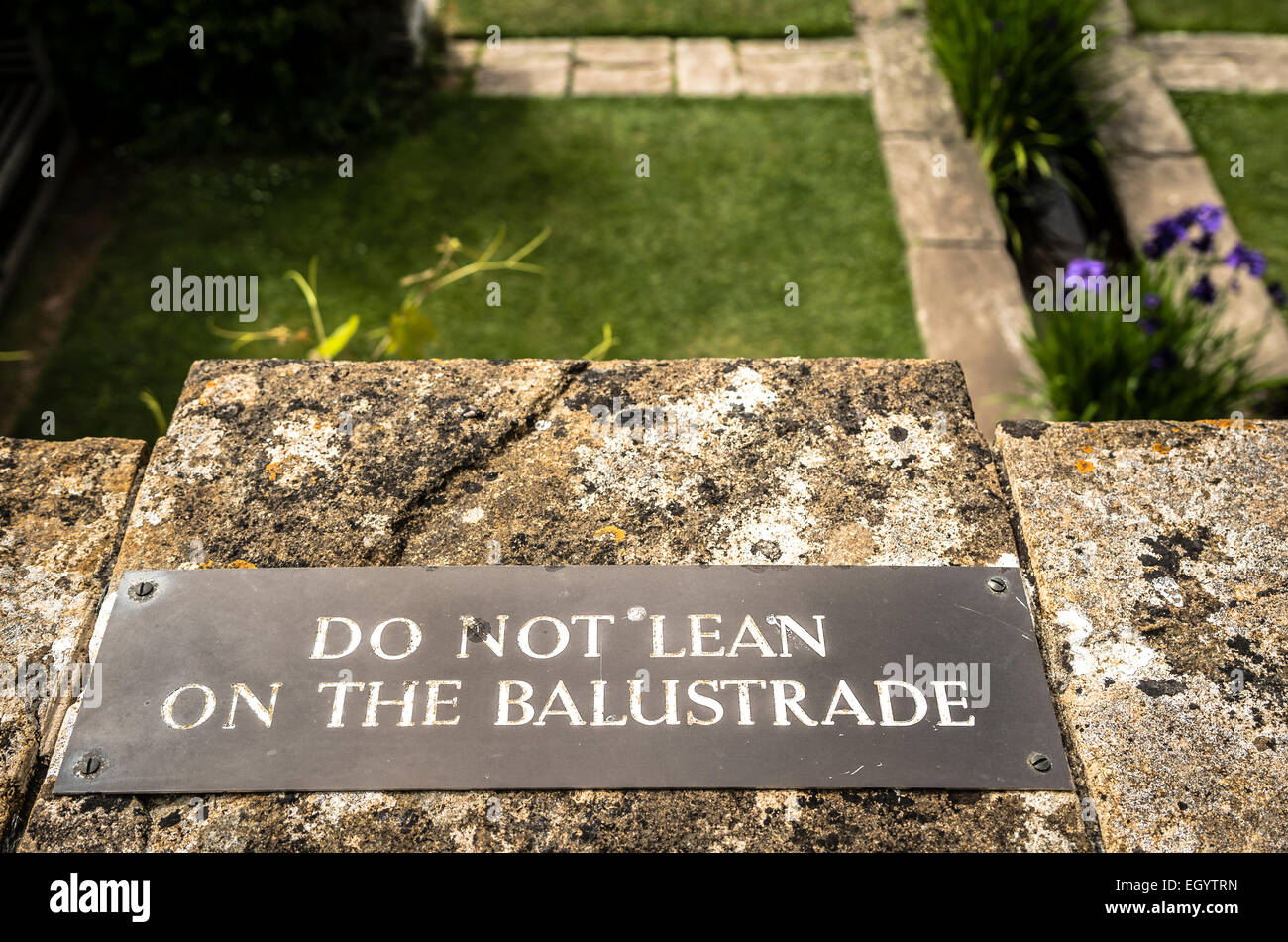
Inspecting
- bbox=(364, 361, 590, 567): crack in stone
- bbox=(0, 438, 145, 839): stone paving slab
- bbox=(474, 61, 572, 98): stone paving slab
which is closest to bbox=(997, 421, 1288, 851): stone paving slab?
bbox=(364, 361, 590, 567): crack in stone

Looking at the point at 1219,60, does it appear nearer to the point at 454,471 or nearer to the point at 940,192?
the point at 940,192

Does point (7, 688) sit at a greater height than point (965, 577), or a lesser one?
lesser

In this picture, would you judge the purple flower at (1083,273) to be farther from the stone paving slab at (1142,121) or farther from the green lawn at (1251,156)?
the stone paving slab at (1142,121)

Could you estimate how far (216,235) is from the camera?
4020 mm

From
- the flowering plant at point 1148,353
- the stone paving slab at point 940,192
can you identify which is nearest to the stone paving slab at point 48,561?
the flowering plant at point 1148,353

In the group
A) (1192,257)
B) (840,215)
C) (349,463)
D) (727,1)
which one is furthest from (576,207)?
(349,463)

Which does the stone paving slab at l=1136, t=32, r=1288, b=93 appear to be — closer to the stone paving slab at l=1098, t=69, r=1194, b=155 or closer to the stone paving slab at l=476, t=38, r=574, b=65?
the stone paving slab at l=1098, t=69, r=1194, b=155

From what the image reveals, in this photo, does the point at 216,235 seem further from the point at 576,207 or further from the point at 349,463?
the point at 349,463

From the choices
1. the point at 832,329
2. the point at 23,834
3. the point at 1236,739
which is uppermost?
the point at 1236,739

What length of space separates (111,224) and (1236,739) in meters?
4.30

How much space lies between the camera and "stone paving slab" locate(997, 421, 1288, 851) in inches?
51.6

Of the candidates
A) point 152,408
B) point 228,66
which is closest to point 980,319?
point 152,408

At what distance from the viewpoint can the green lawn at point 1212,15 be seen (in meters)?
5.04

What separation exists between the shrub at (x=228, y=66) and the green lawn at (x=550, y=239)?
0.21 meters
